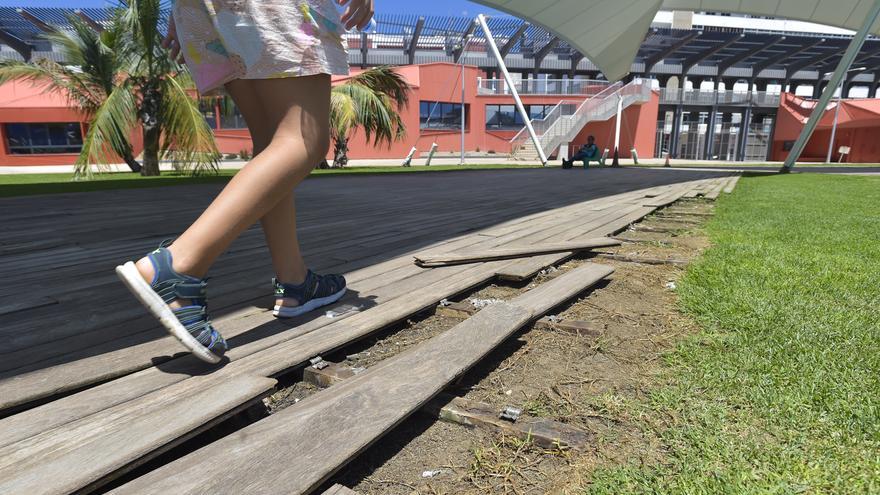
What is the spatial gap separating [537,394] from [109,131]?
40.8 feet

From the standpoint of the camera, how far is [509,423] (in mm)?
1271

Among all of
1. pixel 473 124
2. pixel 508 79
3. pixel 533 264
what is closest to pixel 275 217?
pixel 533 264

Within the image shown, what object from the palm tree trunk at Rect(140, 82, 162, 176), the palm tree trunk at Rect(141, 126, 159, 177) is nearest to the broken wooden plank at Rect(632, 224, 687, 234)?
the palm tree trunk at Rect(140, 82, 162, 176)

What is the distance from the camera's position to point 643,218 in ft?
16.6

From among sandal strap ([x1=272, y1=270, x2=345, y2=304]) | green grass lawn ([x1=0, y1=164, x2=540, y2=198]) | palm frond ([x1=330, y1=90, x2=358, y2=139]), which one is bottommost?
green grass lawn ([x1=0, y1=164, x2=540, y2=198])

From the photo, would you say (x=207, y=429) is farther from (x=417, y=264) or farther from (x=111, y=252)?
(x=111, y=252)

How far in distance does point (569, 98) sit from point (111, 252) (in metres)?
32.4

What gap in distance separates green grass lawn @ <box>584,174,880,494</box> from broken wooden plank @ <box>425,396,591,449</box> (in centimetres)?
14

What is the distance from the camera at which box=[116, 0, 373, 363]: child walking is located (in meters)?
1.40

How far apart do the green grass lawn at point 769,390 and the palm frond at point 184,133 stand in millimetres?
10884

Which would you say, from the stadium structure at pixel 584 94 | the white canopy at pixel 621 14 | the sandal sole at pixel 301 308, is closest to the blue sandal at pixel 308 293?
the sandal sole at pixel 301 308

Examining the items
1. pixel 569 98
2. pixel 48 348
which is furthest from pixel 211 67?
pixel 569 98

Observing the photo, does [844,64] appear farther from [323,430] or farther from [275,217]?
[323,430]

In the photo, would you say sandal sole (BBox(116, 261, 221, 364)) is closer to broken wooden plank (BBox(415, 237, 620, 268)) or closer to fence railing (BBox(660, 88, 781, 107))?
broken wooden plank (BBox(415, 237, 620, 268))
